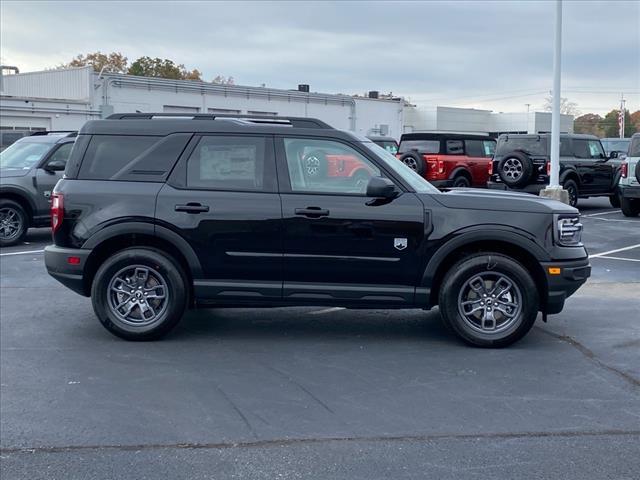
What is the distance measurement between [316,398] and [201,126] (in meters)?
2.89

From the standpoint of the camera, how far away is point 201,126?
717cm

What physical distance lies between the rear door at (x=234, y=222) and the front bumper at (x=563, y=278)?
7.73 feet

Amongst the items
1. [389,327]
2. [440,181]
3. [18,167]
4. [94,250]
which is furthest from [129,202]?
[440,181]

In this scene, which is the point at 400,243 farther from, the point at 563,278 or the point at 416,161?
the point at 416,161

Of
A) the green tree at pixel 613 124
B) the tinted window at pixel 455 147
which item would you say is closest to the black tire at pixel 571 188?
the tinted window at pixel 455 147

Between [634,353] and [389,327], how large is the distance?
2.27 m

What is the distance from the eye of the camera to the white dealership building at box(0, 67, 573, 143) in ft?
104

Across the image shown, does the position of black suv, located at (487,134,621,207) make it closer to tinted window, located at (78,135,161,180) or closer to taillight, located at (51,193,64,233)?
tinted window, located at (78,135,161,180)

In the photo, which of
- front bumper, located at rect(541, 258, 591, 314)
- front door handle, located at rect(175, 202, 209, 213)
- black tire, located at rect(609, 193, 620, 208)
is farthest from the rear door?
black tire, located at rect(609, 193, 620, 208)

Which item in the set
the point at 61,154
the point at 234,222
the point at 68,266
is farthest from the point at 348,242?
the point at 61,154

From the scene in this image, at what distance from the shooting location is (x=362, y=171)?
7.01 metres

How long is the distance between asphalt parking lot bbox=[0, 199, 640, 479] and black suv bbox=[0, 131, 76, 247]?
547 cm

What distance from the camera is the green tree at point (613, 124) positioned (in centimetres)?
9006

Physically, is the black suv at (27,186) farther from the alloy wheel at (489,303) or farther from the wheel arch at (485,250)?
the alloy wheel at (489,303)
